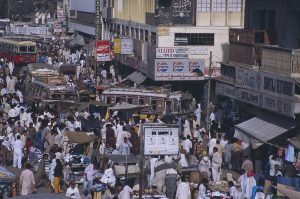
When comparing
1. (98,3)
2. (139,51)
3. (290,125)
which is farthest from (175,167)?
(98,3)

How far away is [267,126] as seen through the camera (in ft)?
85.3

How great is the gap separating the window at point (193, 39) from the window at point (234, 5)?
7.69 ft

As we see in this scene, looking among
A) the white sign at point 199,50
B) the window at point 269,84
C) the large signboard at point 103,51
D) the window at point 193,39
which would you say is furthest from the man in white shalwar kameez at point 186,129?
the large signboard at point 103,51

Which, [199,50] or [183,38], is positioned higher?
[183,38]

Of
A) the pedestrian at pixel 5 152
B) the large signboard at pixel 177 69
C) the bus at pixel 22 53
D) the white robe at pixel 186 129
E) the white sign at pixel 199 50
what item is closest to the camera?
the pedestrian at pixel 5 152

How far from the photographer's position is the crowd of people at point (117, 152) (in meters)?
21.1

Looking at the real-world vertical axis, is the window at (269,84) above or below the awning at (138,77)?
above

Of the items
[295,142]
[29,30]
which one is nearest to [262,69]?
[295,142]

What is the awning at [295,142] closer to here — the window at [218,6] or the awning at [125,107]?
the awning at [125,107]

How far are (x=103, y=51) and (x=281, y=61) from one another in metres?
25.8

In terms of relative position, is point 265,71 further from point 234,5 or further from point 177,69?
point 234,5

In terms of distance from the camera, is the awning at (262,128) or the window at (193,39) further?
the window at (193,39)

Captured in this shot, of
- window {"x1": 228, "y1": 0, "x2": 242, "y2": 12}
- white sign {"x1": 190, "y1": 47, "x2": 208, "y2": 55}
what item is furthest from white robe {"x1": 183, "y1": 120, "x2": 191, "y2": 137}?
window {"x1": 228, "y1": 0, "x2": 242, "y2": 12}

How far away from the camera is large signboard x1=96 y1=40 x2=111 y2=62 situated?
50.6m
